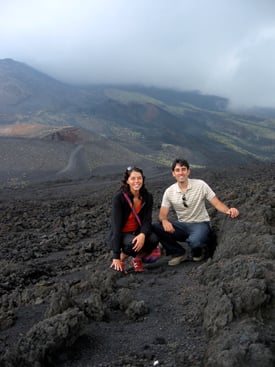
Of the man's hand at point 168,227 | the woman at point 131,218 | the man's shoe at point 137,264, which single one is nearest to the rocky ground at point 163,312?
the man's shoe at point 137,264

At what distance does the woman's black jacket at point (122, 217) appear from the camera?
6.05m

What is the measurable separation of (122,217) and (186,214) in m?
1.03

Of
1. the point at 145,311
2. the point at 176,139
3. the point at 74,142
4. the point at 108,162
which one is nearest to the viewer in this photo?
the point at 145,311

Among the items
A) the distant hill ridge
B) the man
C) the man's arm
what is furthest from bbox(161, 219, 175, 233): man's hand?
the distant hill ridge

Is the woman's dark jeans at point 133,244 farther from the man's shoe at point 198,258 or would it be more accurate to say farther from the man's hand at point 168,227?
the man's shoe at point 198,258

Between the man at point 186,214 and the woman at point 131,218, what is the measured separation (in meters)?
0.31

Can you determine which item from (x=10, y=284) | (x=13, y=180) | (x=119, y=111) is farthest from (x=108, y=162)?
(x=119, y=111)

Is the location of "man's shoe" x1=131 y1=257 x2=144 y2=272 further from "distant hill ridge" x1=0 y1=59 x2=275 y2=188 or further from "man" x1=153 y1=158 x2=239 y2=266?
"distant hill ridge" x1=0 y1=59 x2=275 y2=188

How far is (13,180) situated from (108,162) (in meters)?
13.8

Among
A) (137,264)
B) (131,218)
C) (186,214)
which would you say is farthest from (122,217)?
(186,214)

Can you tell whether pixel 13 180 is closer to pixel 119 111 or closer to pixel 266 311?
pixel 266 311

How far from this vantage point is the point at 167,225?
21.0ft

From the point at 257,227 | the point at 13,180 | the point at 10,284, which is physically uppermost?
the point at 257,227

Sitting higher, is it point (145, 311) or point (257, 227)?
point (257, 227)
